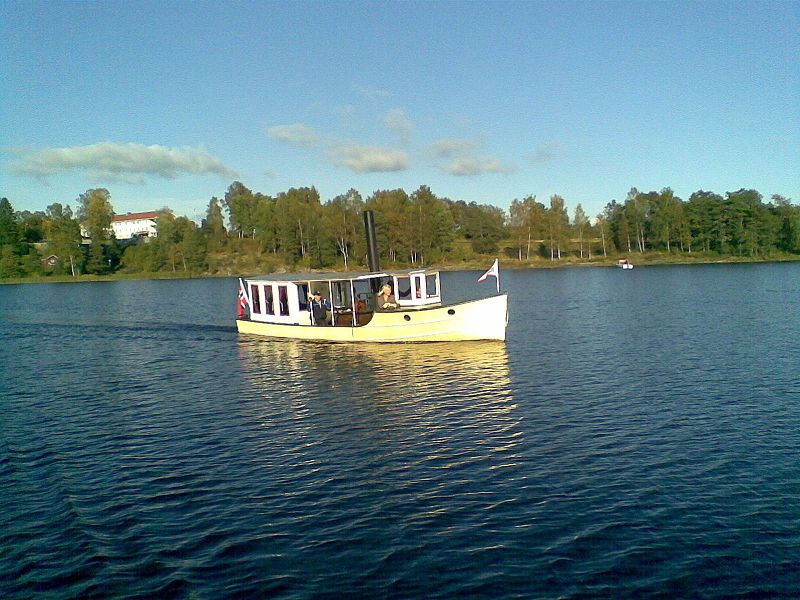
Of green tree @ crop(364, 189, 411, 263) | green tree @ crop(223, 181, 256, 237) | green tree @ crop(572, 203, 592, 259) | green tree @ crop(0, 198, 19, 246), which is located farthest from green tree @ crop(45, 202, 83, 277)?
green tree @ crop(572, 203, 592, 259)

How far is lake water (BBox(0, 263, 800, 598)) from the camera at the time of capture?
1137 cm

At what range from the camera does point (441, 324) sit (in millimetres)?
35969

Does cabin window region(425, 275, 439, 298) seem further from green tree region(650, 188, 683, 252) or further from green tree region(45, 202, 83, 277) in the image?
green tree region(45, 202, 83, 277)

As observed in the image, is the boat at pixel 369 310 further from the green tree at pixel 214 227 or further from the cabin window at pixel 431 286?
the green tree at pixel 214 227

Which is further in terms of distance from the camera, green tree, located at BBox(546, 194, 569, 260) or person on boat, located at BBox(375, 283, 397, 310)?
green tree, located at BBox(546, 194, 569, 260)

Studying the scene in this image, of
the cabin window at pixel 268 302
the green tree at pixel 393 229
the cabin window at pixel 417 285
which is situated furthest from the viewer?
the green tree at pixel 393 229

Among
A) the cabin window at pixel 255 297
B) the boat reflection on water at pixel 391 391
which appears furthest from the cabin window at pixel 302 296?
the cabin window at pixel 255 297

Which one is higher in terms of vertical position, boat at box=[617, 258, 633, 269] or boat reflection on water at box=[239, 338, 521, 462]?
boat at box=[617, 258, 633, 269]

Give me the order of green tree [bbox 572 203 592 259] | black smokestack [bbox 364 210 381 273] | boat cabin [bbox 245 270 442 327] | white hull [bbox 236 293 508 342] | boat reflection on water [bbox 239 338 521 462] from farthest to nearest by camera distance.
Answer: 1. green tree [bbox 572 203 592 259]
2. black smokestack [bbox 364 210 381 273]
3. boat cabin [bbox 245 270 442 327]
4. white hull [bbox 236 293 508 342]
5. boat reflection on water [bbox 239 338 521 462]

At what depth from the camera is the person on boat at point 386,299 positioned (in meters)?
37.3

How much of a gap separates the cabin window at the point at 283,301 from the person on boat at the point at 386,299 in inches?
259

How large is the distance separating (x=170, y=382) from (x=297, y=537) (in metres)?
18.0

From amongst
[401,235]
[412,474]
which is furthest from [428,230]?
[412,474]

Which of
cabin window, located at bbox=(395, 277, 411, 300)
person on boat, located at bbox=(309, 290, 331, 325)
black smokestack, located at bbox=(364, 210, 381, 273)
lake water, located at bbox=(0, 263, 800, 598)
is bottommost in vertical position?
lake water, located at bbox=(0, 263, 800, 598)
